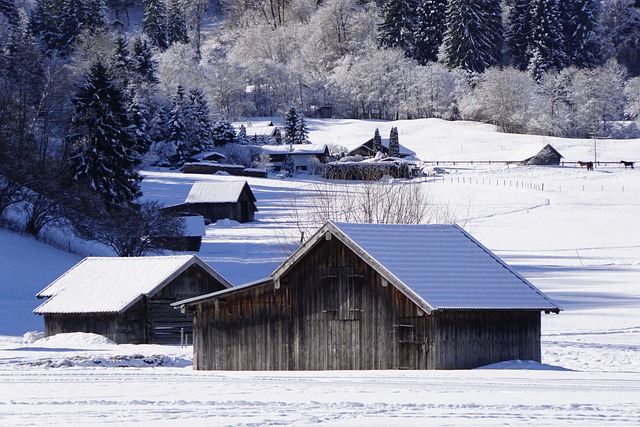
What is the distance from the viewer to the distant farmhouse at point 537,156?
10425 centimetres

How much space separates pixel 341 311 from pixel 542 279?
79.5 ft

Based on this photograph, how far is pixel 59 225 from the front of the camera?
51.7m

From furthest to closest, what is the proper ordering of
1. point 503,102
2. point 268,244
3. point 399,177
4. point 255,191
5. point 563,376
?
point 503,102 < point 399,177 < point 255,191 < point 268,244 < point 563,376

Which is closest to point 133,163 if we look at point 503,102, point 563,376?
point 563,376

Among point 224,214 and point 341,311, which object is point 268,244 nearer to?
point 224,214

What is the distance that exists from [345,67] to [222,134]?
172 feet

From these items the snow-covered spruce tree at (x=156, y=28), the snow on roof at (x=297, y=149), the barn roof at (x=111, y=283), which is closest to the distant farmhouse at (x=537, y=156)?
the snow on roof at (x=297, y=149)

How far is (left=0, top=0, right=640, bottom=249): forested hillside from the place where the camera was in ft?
329

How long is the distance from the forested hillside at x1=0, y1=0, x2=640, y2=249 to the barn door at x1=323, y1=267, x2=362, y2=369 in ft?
146

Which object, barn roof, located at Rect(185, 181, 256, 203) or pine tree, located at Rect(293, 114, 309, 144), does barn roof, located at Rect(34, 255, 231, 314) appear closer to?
barn roof, located at Rect(185, 181, 256, 203)

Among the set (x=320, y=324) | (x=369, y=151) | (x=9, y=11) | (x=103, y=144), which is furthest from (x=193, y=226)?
(x=9, y=11)

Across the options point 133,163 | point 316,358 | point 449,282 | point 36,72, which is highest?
point 36,72

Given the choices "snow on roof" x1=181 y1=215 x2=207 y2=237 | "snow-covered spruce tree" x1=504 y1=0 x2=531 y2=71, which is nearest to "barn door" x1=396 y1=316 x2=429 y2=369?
"snow on roof" x1=181 y1=215 x2=207 y2=237

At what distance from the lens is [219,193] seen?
247ft
